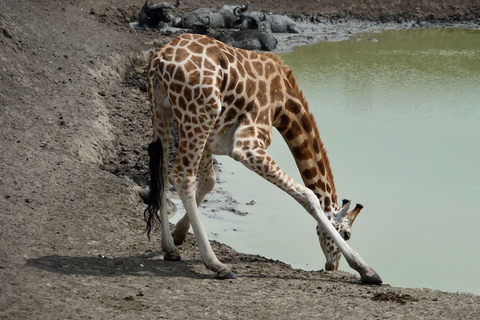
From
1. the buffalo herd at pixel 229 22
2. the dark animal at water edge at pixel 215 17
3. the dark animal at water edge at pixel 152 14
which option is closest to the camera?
the buffalo herd at pixel 229 22

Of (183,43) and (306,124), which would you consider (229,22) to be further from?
(183,43)

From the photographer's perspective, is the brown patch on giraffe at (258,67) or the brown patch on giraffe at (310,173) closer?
the brown patch on giraffe at (258,67)

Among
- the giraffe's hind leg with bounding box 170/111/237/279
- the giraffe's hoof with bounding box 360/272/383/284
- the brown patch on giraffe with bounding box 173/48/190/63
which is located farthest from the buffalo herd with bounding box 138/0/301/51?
the giraffe's hoof with bounding box 360/272/383/284

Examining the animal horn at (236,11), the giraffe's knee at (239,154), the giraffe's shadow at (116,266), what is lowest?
the giraffe's shadow at (116,266)

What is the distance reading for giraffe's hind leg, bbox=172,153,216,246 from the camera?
22.8 feet

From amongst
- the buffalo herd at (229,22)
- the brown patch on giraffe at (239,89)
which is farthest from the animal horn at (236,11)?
the brown patch on giraffe at (239,89)

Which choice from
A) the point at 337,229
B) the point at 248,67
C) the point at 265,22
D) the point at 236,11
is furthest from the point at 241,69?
the point at 236,11

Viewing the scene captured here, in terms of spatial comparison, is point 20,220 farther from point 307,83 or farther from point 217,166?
point 307,83

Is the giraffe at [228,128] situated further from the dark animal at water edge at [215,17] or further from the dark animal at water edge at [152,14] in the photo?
the dark animal at water edge at [215,17]

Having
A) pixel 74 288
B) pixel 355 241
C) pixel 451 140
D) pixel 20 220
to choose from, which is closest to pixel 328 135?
pixel 451 140

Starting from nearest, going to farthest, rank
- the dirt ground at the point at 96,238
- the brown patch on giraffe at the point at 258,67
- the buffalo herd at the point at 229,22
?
1. the dirt ground at the point at 96,238
2. the brown patch on giraffe at the point at 258,67
3. the buffalo herd at the point at 229,22

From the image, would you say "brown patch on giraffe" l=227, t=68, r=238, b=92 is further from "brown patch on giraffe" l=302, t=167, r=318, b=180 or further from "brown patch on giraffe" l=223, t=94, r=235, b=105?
"brown patch on giraffe" l=302, t=167, r=318, b=180

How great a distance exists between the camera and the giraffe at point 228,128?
20.1 ft

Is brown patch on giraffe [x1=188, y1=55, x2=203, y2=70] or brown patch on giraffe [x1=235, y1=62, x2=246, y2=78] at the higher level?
brown patch on giraffe [x1=235, y1=62, x2=246, y2=78]
